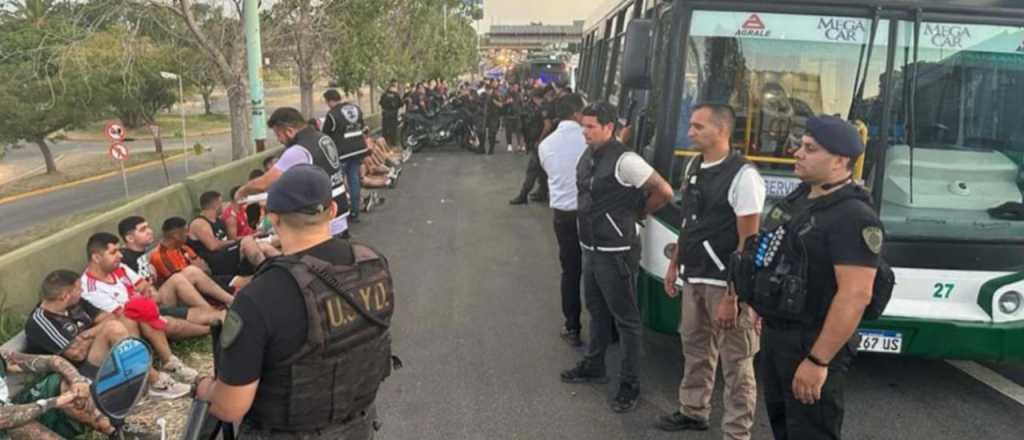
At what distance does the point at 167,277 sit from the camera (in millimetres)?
6031

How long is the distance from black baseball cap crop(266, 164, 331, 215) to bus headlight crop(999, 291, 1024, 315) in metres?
3.84

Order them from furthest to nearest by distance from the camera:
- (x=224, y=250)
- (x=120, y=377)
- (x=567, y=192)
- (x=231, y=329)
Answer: (x=224, y=250), (x=567, y=192), (x=120, y=377), (x=231, y=329)

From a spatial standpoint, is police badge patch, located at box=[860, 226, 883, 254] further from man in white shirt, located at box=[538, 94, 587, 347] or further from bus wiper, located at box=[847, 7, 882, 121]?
man in white shirt, located at box=[538, 94, 587, 347]

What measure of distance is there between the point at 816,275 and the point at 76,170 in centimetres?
3014

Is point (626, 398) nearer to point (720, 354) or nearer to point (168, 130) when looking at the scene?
point (720, 354)

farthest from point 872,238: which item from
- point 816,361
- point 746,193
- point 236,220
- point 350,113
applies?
point 350,113

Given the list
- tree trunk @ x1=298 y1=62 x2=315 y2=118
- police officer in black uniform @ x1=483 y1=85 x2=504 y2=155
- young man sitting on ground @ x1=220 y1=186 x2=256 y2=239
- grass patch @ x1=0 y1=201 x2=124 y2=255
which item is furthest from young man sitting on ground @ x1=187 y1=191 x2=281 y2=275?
tree trunk @ x1=298 y1=62 x2=315 y2=118

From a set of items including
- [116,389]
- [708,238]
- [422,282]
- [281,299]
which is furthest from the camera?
[422,282]

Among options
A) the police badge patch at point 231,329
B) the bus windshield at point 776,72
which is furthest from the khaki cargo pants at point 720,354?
the police badge patch at point 231,329

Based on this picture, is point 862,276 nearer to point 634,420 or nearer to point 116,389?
point 634,420

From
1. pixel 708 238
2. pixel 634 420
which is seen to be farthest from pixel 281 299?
pixel 634 420

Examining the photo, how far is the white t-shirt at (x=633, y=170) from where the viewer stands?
4262mm

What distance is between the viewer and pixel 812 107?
4.63 metres

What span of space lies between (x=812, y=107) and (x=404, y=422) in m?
3.00
